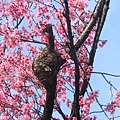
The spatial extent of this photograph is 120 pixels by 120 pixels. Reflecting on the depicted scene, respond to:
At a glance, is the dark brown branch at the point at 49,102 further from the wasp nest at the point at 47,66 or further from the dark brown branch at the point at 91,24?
the dark brown branch at the point at 91,24

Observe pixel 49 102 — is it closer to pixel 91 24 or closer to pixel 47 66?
pixel 47 66

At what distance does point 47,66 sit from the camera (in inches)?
187

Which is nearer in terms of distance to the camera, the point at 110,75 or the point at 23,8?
the point at 110,75

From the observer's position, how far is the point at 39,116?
543 cm

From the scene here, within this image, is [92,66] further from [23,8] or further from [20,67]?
[23,8]

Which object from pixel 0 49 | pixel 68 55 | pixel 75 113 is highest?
pixel 0 49

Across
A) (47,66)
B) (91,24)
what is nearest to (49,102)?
(47,66)

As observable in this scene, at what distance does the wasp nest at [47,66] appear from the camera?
4.69 meters

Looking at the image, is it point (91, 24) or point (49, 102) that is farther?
point (91, 24)

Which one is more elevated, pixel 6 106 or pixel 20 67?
pixel 20 67

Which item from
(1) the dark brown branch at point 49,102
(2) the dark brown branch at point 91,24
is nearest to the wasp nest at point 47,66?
(1) the dark brown branch at point 49,102

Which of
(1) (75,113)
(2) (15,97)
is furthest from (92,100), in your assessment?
(2) (15,97)

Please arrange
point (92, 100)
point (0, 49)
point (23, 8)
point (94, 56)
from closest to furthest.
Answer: point (92, 100), point (94, 56), point (0, 49), point (23, 8)

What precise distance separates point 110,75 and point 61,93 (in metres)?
1.71
